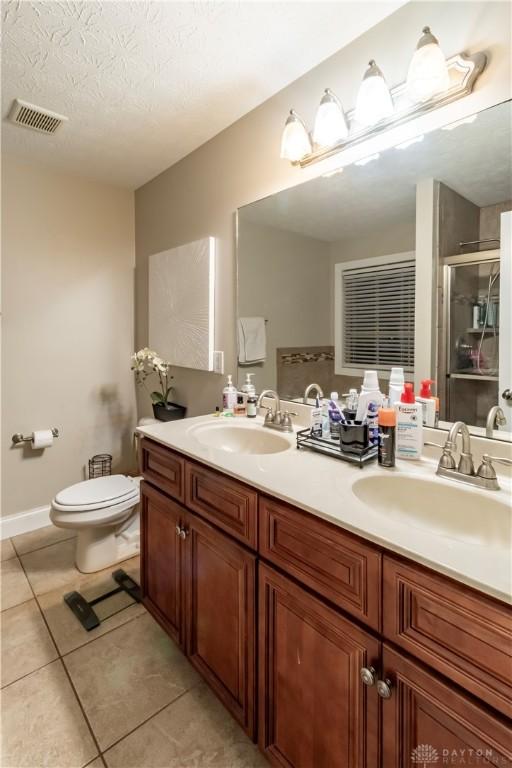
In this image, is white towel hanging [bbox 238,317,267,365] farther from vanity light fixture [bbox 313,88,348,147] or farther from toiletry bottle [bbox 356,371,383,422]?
vanity light fixture [bbox 313,88,348,147]

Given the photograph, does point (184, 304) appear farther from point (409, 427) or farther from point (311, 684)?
point (311, 684)

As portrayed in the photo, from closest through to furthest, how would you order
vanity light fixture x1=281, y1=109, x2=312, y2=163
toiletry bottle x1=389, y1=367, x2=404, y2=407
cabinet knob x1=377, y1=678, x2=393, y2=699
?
cabinet knob x1=377, y1=678, x2=393, y2=699 → toiletry bottle x1=389, y1=367, x2=404, y2=407 → vanity light fixture x1=281, y1=109, x2=312, y2=163

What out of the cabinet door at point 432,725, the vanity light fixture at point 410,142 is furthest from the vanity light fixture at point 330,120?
the cabinet door at point 432,725

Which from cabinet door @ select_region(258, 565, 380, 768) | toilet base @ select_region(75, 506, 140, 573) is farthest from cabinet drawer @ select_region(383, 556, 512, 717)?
toilet base @ select_region(75, 506, 140, 573)

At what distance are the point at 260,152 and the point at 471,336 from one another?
1322 millimetres

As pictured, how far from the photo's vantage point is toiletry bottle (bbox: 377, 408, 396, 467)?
3.52 feet

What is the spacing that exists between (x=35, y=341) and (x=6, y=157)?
1101 millimetres

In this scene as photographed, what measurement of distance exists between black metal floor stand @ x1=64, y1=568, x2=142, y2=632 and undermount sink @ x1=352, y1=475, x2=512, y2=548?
1.42m

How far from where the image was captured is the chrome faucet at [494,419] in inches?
42.2

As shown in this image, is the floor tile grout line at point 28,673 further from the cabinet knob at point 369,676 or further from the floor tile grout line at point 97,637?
the cabinet knob at point 369,676

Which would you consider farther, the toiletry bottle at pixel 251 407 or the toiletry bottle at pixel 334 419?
the toiletry bottle at pixel 251 407

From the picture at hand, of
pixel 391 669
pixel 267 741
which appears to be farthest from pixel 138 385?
pixel 391 669

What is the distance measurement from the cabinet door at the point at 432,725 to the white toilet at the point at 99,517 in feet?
5.02

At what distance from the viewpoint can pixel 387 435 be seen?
108 cm
